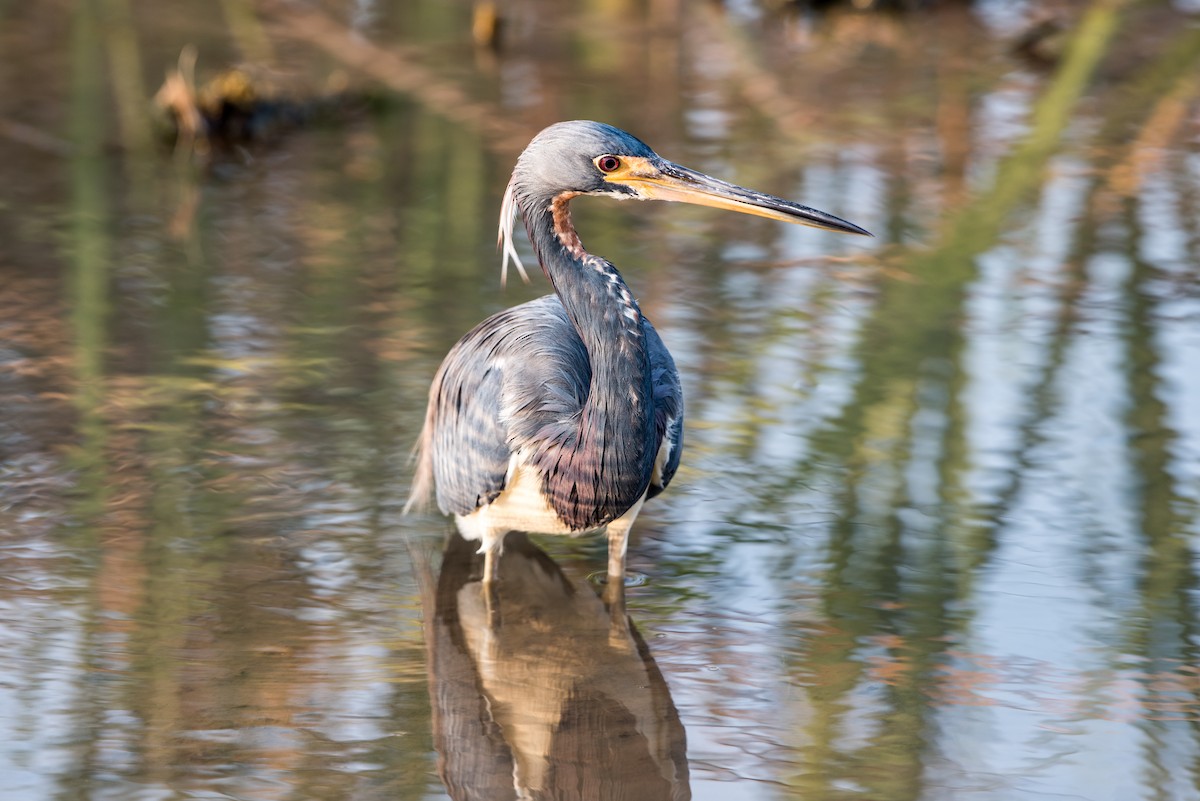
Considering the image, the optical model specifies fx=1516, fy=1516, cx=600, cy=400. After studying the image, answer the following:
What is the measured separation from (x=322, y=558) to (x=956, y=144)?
18.7 ft

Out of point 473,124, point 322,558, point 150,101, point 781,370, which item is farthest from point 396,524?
point 150,101

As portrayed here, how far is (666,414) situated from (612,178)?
0.78 meters

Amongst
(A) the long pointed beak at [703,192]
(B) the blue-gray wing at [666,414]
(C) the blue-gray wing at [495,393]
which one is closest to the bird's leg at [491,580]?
(C) the blue-gray wing at [495,393]

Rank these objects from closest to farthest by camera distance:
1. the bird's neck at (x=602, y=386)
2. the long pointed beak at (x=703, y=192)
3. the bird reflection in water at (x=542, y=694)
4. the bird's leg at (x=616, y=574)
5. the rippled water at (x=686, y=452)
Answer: the bird reflection in water at (x=542, y=694) → the rippled water at (x=686, y=452) → the bird's neck at (x=602, y=386) → the long pointed beak at (x=703, y=192) → the bird's leg at (x=616, y=574)

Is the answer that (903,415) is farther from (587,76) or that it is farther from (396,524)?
(587,76)

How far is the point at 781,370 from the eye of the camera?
6.65 m

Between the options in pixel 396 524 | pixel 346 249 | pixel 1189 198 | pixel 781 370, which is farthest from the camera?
pixel 1189 198

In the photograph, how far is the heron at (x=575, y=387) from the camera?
4570mm

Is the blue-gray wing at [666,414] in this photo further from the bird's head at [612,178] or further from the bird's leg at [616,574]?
the bird's head at [612,178]

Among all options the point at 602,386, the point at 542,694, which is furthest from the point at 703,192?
the point at 542,694

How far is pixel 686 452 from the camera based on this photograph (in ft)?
19.6

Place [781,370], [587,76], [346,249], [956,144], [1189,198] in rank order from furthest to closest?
1. [587,76]
2. [956,144]
3. [1189,198]
4. [346,249]
5. [781,370]

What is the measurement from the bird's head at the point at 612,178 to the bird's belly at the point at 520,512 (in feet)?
2.80

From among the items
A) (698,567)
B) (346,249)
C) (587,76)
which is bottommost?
(698,567)
